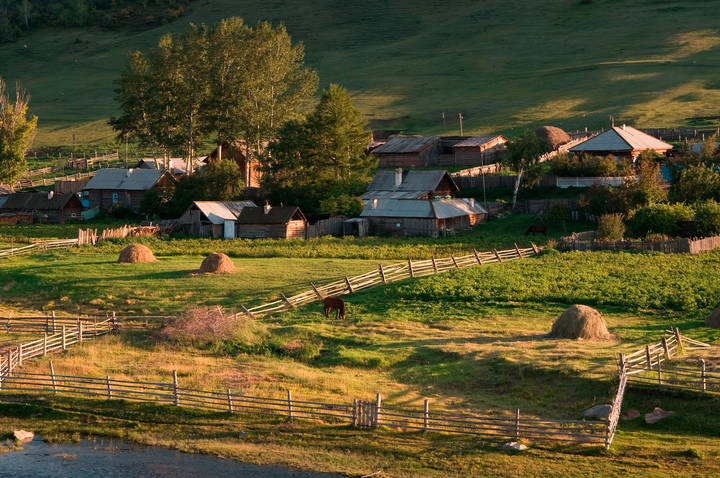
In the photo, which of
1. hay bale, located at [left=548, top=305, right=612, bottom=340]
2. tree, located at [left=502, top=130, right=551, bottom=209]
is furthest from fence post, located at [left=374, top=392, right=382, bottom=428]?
tree, located at [left=502, top=130, right=551, bottom=209]

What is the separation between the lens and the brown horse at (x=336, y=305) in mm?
41188

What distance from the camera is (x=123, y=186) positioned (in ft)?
282

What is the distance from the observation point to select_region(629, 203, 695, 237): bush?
192 ft

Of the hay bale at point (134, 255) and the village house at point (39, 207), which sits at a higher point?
the village house at point (39, 207)

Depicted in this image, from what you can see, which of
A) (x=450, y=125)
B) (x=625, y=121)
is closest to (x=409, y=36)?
(x=450, y=125)

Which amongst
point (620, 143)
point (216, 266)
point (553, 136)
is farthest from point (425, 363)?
point (553, 136)

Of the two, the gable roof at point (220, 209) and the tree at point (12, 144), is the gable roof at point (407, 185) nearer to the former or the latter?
the gable roof at point (220, 209)

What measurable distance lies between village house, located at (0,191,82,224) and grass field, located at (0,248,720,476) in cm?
3169

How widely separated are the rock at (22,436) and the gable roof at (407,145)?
67028 millimetres

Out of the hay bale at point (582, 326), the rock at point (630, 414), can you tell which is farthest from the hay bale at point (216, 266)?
the rock at point (630, 414)

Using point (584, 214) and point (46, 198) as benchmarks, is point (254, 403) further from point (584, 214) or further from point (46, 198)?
point (46, 198)

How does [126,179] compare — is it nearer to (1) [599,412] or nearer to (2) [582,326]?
(2) [582,326]

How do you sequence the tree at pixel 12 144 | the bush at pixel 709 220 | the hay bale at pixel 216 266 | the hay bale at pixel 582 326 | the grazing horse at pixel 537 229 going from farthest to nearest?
the tree at pixel 12 144
the grazing horse at pixel 537 229
the bush at pixel 709 220
the hay bale at pixel 216 266
the hay bale at pixel 582 326

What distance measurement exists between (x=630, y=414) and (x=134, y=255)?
34.8 m
